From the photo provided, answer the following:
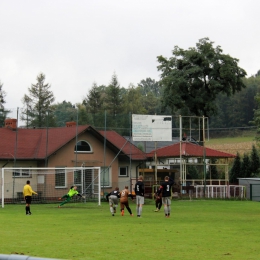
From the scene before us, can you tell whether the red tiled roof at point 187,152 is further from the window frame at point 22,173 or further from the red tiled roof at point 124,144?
the window frame at point 22,173

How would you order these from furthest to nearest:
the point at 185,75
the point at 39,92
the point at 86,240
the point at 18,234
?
the point at 39,92 < the point at 185,75 < the point at 18,234 < the point at 86,240

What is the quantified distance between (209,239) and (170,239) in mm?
1130

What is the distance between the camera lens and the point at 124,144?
47375mm

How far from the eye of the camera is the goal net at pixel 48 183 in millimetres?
41531

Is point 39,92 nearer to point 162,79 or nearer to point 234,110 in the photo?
point 162,79

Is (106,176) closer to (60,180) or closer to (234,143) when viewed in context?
(60,180)

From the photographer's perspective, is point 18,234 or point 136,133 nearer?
point 18,234

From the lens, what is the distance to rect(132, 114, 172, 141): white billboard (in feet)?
149

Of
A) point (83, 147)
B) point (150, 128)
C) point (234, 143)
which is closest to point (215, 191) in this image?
point (150, 128)

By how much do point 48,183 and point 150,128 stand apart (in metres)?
8.89

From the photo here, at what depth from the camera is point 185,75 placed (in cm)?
6347

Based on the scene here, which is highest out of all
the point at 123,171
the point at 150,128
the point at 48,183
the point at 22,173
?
the point at 150,128

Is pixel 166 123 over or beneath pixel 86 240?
over

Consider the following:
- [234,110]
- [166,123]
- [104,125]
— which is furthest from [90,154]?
[234,110]
